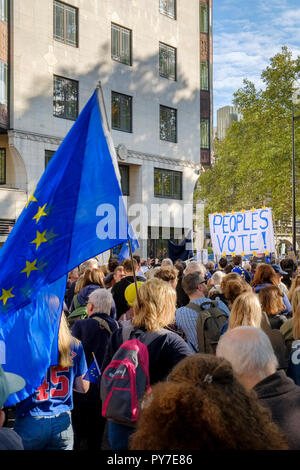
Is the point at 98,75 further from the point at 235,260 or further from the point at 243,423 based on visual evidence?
the point at 243,423

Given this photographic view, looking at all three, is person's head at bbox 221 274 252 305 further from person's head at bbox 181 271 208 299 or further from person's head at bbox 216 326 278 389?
person's head at bbox 216 326 278 389

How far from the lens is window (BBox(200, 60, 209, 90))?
3388cm

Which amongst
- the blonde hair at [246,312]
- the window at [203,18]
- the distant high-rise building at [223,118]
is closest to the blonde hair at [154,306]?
the blonde hair at [246,312]

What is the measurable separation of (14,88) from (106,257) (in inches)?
437

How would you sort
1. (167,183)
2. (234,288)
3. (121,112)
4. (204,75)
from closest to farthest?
(234,288) → (121,112) → (167,183) → (204,75)

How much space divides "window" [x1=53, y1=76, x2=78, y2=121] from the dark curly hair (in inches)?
962

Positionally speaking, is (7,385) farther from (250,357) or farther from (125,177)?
(125,177)

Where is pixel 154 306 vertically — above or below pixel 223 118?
below

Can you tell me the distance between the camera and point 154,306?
163 inches

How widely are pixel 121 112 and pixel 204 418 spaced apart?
2748 cm

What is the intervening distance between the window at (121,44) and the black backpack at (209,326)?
24152 millimetres

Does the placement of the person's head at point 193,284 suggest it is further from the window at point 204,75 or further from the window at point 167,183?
the window at point 204,75

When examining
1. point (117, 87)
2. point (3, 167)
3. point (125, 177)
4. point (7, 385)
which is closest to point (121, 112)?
point (117, 87)
